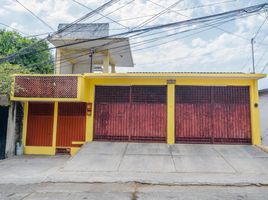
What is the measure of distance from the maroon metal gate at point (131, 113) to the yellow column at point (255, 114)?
3595 mm

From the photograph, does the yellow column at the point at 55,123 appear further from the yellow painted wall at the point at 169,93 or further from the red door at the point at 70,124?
the red door at the point at 70,124

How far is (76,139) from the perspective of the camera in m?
10.5

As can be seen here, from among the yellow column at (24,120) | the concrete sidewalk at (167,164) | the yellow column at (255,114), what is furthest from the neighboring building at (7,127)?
the yellow column at (255,114)

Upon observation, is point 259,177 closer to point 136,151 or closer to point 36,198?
point 136,151

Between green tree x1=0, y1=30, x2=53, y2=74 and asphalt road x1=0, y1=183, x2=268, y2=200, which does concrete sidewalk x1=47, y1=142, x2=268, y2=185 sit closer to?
asphalt road x1=0, y1=183, x2=268, y2=200

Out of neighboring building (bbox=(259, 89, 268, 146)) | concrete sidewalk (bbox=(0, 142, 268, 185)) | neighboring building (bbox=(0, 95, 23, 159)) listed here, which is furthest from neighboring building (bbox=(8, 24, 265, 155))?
neighboring building (bbox=(259, 89, 268, 146))

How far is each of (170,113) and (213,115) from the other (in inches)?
71.2

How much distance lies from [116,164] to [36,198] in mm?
3068

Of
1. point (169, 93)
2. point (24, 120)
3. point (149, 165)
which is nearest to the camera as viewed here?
point (149, 165)

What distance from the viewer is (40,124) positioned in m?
10.7

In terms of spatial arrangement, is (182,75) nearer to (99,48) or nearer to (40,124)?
(99,48)

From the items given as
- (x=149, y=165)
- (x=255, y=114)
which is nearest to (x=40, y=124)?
(x=149, y=165)

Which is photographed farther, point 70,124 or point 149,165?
point 70,124

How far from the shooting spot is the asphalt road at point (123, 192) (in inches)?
207
